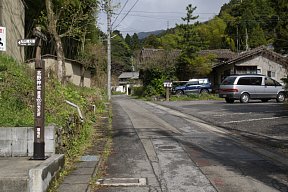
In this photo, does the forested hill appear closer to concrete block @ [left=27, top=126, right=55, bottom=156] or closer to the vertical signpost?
concrete block @ [left=27, top=126, right=55, bottom=156]

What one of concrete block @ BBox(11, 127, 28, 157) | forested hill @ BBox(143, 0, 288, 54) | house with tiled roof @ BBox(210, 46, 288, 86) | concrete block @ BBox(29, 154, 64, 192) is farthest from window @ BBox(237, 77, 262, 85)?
concrete block @ BBox(29, 154, 64, 192)

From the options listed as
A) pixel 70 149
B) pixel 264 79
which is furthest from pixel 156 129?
pixel 264 79

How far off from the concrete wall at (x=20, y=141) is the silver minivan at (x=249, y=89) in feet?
65.9

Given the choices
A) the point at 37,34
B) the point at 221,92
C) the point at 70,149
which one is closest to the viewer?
the point at 37,34

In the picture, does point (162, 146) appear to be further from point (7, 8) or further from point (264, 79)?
point (264, 79)

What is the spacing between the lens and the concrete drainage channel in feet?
21.2

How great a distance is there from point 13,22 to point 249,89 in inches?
640

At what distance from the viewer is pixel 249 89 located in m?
26.4

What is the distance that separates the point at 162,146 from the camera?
10.0 metres

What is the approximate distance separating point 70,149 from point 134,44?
9366cm

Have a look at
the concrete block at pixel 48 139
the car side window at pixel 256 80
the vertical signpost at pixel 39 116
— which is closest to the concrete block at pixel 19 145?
the concrete block at pixel 48 139

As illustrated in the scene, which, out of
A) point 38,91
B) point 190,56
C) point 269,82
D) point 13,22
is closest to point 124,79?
point 190,56

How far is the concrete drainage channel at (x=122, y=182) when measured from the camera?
21.2ft

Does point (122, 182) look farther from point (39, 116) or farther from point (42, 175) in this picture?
point (39, 116)
